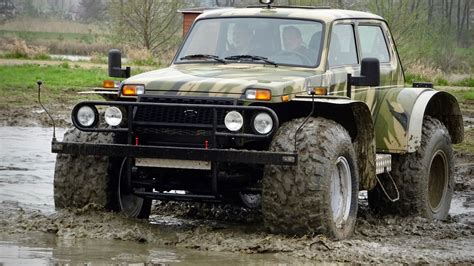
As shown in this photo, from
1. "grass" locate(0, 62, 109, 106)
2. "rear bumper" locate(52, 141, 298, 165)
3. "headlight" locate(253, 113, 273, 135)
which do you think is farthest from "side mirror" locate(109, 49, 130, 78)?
"grass" locate(0, 62, 109, 106)

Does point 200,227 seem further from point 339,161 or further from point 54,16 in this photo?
point 54,16

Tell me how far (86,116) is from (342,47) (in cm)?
270

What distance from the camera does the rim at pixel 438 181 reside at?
11.5 m

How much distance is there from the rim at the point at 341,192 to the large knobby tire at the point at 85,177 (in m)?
1.86

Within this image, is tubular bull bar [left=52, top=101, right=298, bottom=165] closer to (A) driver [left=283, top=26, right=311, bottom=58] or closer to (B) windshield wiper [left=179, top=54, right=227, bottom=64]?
(B) windshield wiper [left=179, top=54, right=227, bottom=64]

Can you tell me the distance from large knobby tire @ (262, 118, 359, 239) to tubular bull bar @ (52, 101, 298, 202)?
191mm

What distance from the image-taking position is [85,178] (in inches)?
361

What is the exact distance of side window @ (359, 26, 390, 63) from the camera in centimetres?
1098

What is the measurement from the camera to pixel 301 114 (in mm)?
9352

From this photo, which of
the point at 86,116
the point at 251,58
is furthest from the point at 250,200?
the point at 86,116

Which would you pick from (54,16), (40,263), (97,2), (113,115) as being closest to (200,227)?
(113,115)

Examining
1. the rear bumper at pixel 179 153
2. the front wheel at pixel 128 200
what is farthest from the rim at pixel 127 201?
the rear bumper at pixel 179 153

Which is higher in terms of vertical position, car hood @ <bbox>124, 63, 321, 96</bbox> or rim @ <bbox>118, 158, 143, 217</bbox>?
car hood @ <bbox>124, 63, 321, 96</bbox>

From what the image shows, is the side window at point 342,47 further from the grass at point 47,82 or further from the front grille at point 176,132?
the grass at point 47,82
